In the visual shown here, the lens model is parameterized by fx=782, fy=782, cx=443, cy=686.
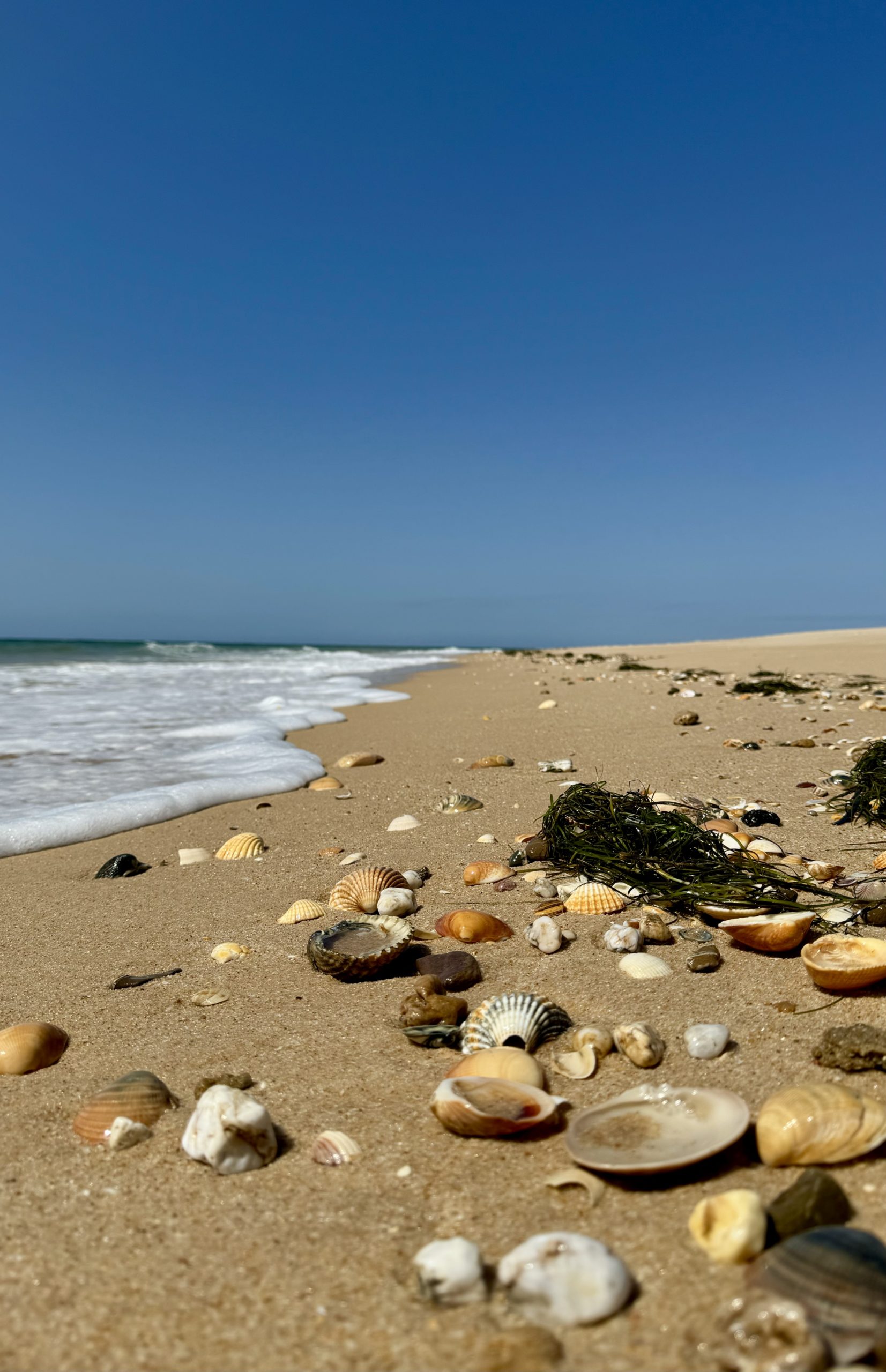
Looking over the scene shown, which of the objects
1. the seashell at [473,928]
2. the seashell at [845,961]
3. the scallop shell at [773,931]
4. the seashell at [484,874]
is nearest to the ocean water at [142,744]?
the seashell at [484,874]

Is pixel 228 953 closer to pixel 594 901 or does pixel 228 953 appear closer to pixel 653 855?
pixel 594 901

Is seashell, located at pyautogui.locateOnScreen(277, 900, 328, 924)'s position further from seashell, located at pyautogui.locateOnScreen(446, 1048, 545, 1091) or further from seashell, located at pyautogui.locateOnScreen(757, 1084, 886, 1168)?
seashell, located at pyautogui.locateOnScreen(757, 1084, 886, 1168)

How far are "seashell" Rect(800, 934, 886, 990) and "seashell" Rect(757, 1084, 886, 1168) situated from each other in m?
0.59

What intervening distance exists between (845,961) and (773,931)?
27cm

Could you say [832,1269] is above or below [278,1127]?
above

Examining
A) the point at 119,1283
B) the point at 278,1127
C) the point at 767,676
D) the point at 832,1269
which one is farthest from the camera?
the point at 767,676

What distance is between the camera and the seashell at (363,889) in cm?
305

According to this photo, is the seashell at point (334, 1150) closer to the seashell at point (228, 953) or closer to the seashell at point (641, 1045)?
the seashell at point (641, 1045)

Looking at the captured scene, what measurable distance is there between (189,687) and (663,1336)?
15630 mm

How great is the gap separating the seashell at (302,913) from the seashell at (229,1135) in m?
1.36

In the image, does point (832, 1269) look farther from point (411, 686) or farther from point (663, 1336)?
point (411, 686)

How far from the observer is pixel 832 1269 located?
108cm

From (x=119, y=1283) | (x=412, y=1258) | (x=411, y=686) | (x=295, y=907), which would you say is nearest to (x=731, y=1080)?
(x=412, y=1258)

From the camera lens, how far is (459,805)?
4.55m
